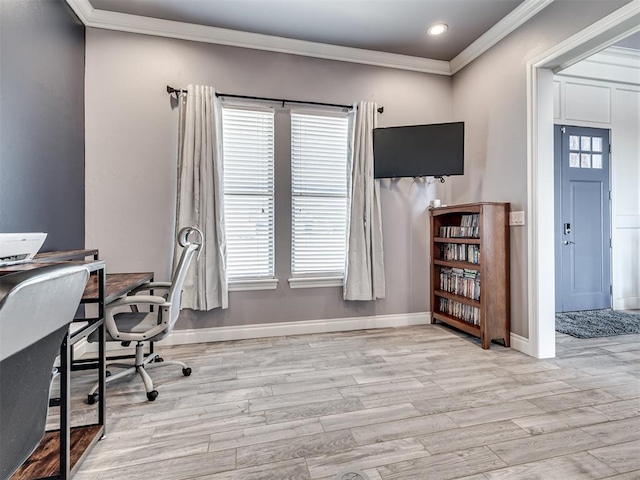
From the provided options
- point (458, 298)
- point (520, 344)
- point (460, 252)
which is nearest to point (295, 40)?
point (460, 252)

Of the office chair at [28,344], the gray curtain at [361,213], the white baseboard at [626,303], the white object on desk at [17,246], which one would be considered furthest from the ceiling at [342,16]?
the white baseboard at [626,303]

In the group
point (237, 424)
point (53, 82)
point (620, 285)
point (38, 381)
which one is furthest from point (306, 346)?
point (620, 285)

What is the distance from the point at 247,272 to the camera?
10.2ft

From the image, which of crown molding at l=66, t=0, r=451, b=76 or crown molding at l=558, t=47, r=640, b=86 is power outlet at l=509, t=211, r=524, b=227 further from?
crown molding at l=558, t=47, r=640, b=86

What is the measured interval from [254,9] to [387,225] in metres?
2.35

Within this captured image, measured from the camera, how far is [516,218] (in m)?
2.75

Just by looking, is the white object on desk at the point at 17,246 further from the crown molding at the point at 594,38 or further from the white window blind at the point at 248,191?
the crown molding at the point at 594,38

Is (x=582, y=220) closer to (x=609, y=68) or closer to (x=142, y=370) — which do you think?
(x=609, y=68)

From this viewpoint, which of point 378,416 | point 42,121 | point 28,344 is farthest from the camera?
point 42,121

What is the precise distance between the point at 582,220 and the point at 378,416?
3.99 meters

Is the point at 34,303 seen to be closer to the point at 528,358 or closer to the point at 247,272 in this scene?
the point at 247,272

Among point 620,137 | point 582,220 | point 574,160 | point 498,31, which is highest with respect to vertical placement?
point 498,31

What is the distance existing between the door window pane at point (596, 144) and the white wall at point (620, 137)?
0.55 ft

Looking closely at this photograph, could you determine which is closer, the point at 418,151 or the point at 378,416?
the point at 378,416
